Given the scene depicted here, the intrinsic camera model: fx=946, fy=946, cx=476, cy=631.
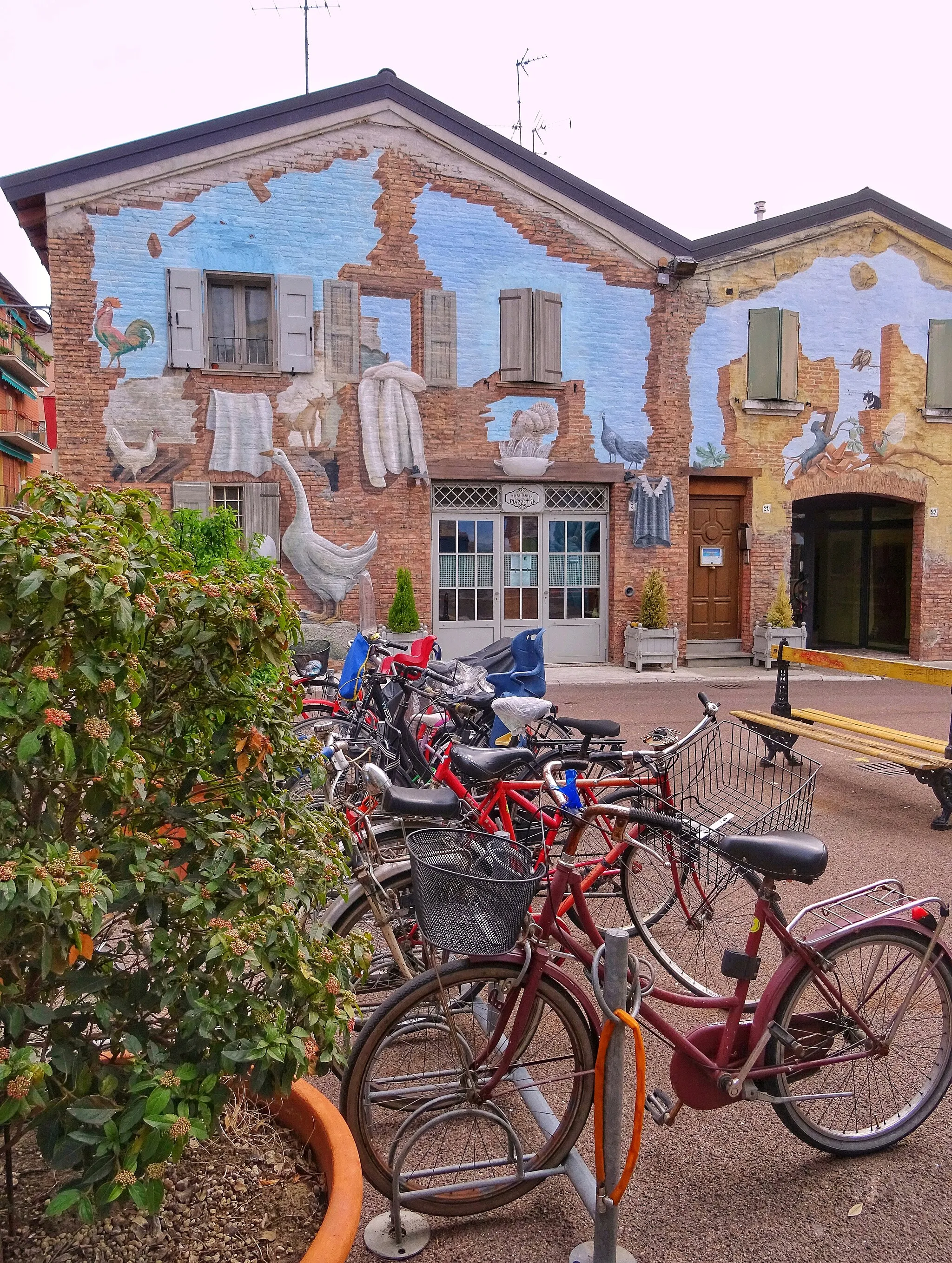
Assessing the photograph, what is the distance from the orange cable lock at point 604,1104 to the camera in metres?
2.16

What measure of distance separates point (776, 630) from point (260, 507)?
8.00 m

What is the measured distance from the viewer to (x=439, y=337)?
44.2ft

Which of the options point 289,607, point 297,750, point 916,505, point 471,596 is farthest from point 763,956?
point 916,505

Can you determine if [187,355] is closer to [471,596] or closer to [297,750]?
[471,596]

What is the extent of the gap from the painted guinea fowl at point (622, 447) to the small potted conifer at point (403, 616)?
12.3 feet

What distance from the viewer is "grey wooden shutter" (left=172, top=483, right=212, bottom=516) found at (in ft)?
41.3

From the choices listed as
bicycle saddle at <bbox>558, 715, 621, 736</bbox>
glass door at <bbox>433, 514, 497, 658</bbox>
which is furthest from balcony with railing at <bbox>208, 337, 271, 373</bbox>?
bicycle saddle at <bbox>558, 715, 621, 736</bbox>

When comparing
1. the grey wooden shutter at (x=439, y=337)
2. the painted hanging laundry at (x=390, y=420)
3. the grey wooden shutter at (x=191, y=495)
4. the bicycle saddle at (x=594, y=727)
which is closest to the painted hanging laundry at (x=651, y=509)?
the grey wooden shutter at (x=439, y=337)

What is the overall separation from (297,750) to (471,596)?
11.9 meters

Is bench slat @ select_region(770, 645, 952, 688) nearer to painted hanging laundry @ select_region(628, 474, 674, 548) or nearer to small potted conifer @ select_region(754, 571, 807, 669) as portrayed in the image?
painted hanging laundry @ select_region(628, 474, 674, 548)

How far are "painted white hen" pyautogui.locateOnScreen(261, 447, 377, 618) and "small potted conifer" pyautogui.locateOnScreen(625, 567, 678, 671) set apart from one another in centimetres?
414

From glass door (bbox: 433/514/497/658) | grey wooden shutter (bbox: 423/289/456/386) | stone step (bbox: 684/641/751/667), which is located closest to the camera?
grey wooden shutter (bbox: 423/289/456/386)

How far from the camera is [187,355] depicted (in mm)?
12523

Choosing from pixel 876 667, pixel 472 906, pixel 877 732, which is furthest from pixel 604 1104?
pixel 877 732
